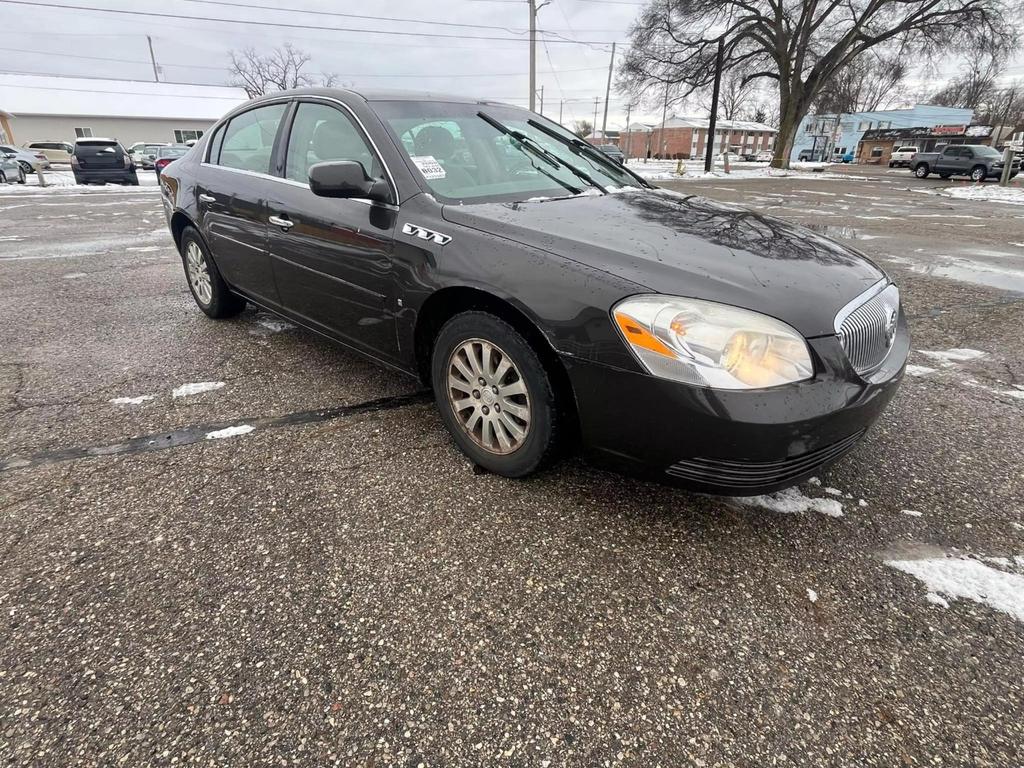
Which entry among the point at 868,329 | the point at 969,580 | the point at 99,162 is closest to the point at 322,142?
the point at 868,329

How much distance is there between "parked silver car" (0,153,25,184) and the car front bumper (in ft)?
88.6

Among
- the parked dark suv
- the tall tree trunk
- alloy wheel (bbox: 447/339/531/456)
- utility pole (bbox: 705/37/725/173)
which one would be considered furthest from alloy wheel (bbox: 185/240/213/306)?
the tall tree trunk

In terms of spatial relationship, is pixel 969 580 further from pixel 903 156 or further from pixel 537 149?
pixel 903 156

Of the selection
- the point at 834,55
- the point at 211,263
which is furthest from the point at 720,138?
the point at 211,263

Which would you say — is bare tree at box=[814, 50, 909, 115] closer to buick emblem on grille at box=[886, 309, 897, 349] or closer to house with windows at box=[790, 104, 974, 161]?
house with windows at box=[790, 104, 974, 161]

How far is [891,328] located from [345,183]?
225 centimetres

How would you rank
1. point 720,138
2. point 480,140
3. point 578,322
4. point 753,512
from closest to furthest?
point 578,322 → point 753,512 → point 480,140 → point 720,138

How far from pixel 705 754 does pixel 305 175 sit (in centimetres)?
303

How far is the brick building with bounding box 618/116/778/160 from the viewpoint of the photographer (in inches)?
2830

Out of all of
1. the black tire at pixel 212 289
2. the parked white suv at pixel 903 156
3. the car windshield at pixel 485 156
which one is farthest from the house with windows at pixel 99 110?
the car windshield at pixel 485 156

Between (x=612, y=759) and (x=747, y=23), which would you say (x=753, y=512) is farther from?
(x=747, y=23)

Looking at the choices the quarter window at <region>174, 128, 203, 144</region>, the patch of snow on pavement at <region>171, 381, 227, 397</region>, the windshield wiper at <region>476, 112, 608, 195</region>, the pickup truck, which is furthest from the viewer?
the quarter window at <region>174, 128, 203, 144</region>

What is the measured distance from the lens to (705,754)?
136 cm

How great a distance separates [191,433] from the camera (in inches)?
110
